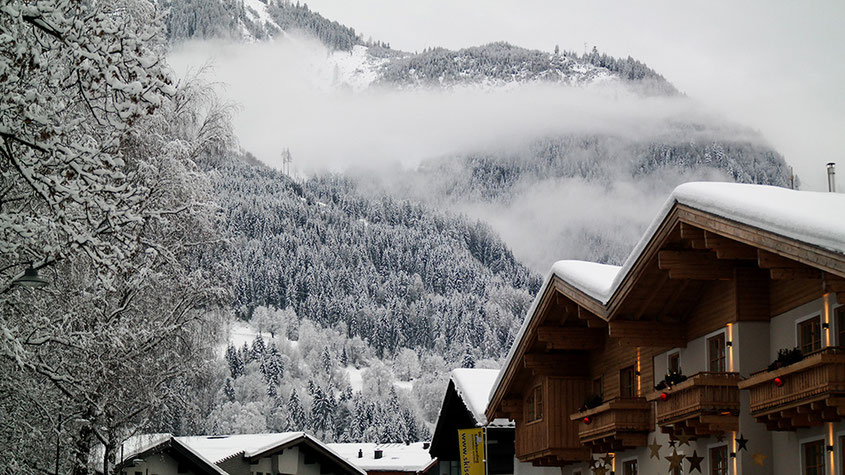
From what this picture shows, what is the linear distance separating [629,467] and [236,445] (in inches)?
1561

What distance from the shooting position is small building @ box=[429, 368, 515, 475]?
121 ft

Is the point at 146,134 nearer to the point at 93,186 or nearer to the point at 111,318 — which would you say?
the point at 111,318

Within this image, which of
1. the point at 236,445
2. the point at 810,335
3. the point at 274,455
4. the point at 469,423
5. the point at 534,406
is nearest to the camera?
the point at 810,335

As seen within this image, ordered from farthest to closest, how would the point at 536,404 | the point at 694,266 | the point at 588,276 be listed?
1. the point at 536,404
2. the point at 588,276
3. the point at 694,266

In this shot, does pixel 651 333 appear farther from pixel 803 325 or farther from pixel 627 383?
pixel 803 325

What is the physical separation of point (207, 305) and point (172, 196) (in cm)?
293

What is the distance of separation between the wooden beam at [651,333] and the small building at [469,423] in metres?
13.0

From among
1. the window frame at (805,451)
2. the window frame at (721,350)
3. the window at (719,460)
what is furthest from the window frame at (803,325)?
the window at (719,460)

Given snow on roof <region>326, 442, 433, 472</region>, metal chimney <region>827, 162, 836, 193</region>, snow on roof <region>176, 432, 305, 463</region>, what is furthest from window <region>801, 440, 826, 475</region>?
snow on roof <region>326, 442, 433, 472</region>

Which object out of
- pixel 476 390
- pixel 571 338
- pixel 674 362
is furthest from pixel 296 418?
pixel 674 362

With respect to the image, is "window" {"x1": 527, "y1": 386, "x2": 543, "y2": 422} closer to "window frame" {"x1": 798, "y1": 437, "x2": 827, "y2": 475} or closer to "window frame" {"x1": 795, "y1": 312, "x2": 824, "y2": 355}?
"window frame" {"x1": 795, "y1": 312, "x2": 824, "y2": 355}

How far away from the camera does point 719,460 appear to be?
1941 cm

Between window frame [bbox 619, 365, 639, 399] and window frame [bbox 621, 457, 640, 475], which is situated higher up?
window frame [bbox 619, 365, 639, 399]

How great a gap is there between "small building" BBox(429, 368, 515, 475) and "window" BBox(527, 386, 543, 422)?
3451 millimetres
